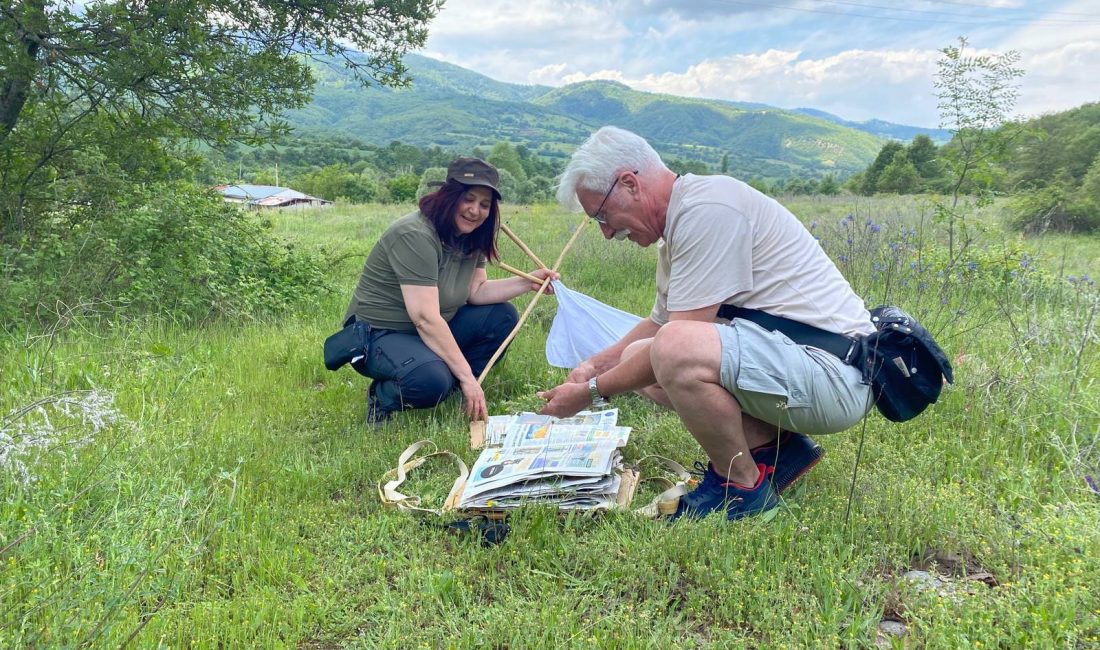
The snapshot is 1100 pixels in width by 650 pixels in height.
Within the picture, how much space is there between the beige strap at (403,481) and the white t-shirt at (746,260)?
1.18m

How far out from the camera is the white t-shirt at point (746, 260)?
2307 mm

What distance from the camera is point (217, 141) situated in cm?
570

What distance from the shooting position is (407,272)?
343cm

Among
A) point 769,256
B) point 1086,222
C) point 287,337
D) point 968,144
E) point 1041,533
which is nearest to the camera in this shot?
point 1041,533

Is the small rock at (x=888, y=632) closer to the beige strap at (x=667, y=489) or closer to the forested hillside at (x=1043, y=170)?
the beige strap at (x=667, y=489)

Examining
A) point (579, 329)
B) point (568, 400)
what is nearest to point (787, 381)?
point (568, 400)

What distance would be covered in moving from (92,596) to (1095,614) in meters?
2.76

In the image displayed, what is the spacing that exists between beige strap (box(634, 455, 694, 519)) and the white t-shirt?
763 mm

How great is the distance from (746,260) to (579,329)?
2086 mm

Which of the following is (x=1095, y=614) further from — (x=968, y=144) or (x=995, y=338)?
(x=968, y=144)

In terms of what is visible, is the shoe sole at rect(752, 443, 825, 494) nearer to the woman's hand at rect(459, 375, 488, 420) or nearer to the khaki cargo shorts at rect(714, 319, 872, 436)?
the khaki cargo shorts at rect(714, 319, 872, 436)

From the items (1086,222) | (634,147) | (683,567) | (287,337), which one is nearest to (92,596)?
(683,567)

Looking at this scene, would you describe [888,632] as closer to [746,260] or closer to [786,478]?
[786,478]

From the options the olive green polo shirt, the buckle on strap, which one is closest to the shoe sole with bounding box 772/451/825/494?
the buckle on strap
